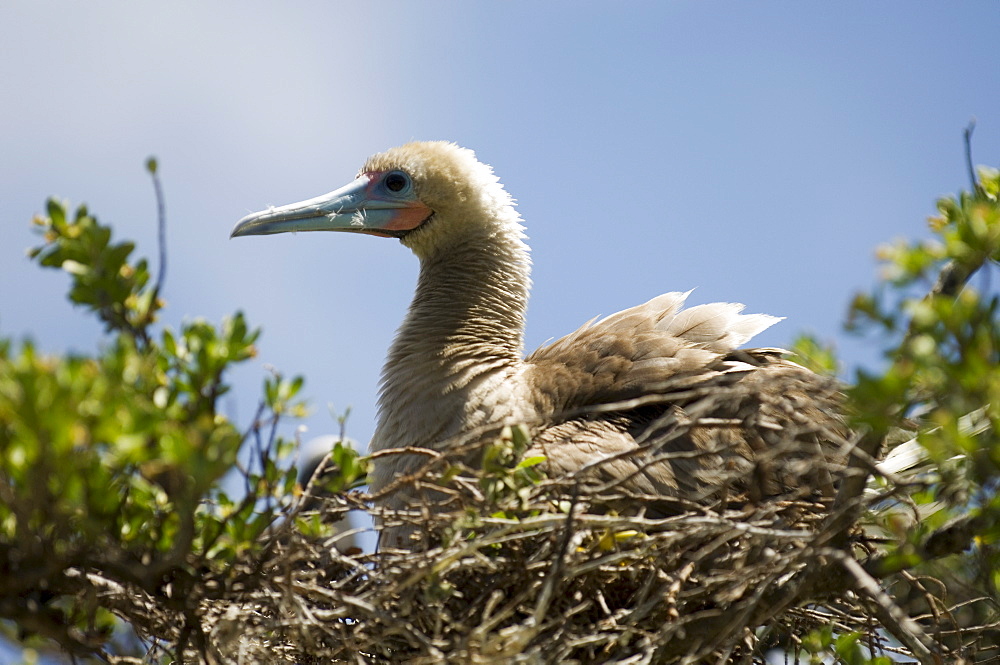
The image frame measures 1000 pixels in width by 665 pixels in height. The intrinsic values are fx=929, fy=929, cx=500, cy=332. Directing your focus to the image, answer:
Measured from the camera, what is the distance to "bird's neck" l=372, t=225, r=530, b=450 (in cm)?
391

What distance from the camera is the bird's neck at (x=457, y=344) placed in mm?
3908

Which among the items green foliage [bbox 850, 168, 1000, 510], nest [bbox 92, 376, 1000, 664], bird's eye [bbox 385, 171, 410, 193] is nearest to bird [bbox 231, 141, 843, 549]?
bird's eye [bbox 385, 171, 410, 193]

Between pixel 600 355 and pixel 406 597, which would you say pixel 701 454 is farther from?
pixel 600 355

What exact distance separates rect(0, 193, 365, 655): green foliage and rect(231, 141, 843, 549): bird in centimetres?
77

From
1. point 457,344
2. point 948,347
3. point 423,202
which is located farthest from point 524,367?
point 948,347

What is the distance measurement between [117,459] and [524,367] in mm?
2584

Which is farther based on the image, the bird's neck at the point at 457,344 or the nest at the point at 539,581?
the bird's neck at the point at 457,344

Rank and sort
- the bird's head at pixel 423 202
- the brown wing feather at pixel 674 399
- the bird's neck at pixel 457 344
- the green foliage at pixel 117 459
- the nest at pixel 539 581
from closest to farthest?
the green foliage at pixel 117 459
the nest at pixel 539 581
the brown wing feather at pixel 674 399
the bird's neck at pixel 457 344
the bird's head at pixel 423 202

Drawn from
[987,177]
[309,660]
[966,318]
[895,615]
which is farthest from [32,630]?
[987,177]

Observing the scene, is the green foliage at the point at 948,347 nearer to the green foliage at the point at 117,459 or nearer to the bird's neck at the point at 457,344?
the green foliage at the point at 117,459

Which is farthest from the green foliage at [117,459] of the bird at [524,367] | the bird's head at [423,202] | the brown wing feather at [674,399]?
the bird's head at [423,202]

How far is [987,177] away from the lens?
255 cm

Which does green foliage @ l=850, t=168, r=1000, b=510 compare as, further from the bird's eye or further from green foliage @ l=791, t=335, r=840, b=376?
the bird's eye

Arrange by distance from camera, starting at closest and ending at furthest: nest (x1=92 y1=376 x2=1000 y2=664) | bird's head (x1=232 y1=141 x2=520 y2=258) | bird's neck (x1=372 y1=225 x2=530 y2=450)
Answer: nest (x1=92 y1=376 x2=1000 y2=664), bird's neck (x1=372 y1=225 x2=530 y2=450), bird's head (x1=232 y1=141 x2=520 y2=258)
